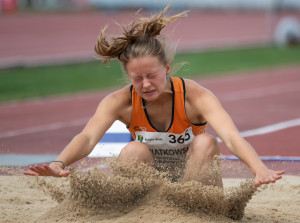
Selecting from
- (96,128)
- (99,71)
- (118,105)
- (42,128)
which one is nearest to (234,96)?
(42,128)

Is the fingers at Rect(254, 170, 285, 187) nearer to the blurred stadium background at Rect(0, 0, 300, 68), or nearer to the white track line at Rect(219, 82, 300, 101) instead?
the white track line at Rect(219, 82, 300, 101)

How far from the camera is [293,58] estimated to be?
2017cm

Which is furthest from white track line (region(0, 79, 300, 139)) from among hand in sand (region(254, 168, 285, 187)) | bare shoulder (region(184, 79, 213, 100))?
hand in sand (region(254, 168, 285, 187))

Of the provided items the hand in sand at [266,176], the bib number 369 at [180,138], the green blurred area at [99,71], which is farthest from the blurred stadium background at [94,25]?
the hand in sand at [266,176]

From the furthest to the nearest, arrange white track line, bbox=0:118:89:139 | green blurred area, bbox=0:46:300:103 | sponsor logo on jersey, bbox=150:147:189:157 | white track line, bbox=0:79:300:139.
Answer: green blurred area, bbox=0:46:300:103 → white track line, bbox=0:79:300:139 → white track line, bbox=0:118:89:139 → sponsor logo on jersey, bbox=150:147:189:157

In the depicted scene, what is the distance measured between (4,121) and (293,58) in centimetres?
1333

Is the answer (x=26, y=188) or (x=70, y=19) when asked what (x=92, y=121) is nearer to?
(x=26, y=188)

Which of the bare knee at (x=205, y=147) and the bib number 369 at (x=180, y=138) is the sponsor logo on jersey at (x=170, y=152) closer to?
the bib number 369 at (x=180, y=138)

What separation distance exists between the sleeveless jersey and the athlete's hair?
25 cm

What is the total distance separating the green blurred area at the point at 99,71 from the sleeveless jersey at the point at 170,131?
6225mm

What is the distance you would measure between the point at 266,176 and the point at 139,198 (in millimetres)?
1066

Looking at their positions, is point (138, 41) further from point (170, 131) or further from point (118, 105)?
point (170, 131)

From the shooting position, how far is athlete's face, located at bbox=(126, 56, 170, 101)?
3.83 metres

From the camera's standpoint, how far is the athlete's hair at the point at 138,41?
3926mm
